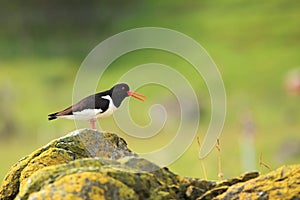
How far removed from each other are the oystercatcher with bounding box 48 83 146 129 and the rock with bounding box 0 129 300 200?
0.82 metres

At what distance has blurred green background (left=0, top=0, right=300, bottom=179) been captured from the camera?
123 feet

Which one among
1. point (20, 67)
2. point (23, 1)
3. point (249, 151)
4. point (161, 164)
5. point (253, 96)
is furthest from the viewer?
point (23, 1)

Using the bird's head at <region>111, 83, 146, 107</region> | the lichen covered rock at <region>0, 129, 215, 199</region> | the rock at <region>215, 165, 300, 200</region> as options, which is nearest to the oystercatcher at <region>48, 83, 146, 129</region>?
the bird's head at <region>111, 83, 146, 107</region>

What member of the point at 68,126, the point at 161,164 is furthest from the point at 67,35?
the point at 161,164

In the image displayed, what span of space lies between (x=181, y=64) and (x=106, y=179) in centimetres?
4527

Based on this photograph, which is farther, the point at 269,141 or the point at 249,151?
the point at 269,141

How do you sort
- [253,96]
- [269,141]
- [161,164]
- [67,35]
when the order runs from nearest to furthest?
[161,164]
[269,141]
[253,96]
[67,35]

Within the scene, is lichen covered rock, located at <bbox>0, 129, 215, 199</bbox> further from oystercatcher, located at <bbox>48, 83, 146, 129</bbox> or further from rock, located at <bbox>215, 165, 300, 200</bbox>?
oystercatcher, located at <bbox>48, 83, 146, 129</bbox>

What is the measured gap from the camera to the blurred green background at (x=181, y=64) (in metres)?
37.6

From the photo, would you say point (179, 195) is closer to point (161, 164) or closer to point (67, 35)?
point (161, 164)

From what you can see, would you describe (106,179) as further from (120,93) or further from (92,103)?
(120,93)

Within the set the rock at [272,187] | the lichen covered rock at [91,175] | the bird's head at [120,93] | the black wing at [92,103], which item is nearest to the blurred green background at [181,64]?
the bird's head at [120,93]

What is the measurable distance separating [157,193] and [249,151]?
30.2 metres

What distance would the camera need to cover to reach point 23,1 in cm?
6944
